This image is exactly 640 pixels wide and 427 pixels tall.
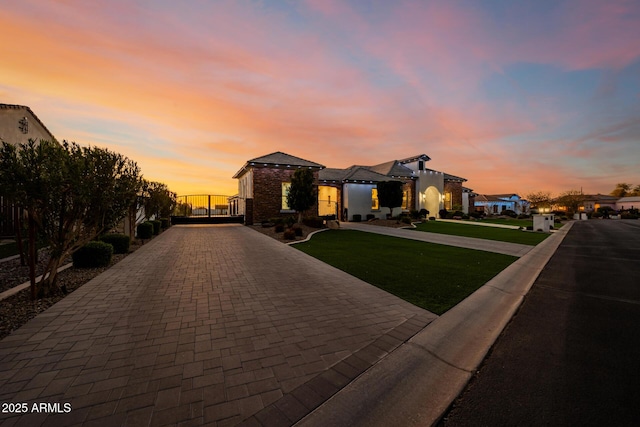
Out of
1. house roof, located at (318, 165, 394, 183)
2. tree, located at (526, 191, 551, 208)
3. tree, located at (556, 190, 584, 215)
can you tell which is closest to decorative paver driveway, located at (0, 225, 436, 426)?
house roof, located at (318, 165, 394, 183)

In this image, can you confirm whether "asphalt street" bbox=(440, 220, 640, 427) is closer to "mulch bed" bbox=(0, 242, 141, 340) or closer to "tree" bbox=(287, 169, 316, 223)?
"mulch bed" bbox=(0, 242, 141, 340)

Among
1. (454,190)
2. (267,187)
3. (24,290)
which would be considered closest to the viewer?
(24,290)

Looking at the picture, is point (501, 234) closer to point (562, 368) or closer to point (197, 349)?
point (562, 368)

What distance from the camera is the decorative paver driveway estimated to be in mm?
2203

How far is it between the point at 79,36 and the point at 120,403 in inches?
464

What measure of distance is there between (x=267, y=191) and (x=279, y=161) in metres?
3.10

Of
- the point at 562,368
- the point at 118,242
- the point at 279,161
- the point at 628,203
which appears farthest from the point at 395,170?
the point at 628,203

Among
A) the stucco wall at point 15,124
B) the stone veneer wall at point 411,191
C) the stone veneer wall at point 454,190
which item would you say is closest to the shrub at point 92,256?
the stucco wall at point 15,124

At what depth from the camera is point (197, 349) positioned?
3.17 m

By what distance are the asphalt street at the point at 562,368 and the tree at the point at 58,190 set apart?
7.12 metres

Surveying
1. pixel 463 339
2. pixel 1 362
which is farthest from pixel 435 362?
pixel 1 362

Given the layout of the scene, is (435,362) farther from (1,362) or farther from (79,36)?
(79,36)

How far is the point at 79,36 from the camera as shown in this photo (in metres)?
8.45

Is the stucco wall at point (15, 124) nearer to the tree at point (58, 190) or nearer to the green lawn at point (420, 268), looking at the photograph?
the tree at point (58, 190)
